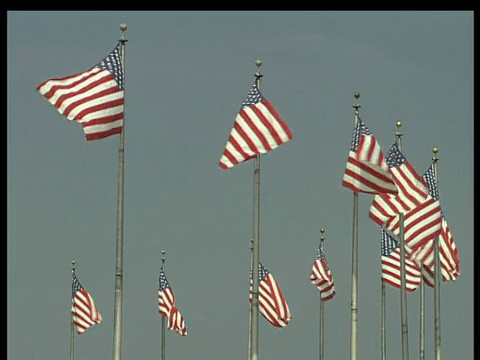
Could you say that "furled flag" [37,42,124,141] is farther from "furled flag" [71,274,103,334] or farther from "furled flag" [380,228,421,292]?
"furled flag" [71,274,103,334]

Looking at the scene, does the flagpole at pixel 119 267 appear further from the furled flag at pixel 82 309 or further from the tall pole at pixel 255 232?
the furled flag at pixel 82 309

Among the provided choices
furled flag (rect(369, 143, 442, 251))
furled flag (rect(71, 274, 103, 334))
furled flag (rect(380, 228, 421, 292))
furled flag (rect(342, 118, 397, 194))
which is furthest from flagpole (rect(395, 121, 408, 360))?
furled flag (rect(71, 274, 103, 334))

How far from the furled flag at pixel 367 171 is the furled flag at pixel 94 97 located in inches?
357

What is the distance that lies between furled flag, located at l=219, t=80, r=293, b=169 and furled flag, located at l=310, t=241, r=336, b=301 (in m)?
29.3

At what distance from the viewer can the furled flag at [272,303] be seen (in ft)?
264

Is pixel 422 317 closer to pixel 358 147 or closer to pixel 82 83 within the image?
pixel 358 147

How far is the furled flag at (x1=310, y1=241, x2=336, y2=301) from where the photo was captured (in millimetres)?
84062

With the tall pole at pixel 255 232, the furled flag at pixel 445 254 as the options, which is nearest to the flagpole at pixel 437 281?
the furled flag at pixel 445 254

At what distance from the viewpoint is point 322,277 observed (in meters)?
84.1

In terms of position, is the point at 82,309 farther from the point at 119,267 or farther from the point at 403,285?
the point at 119,267

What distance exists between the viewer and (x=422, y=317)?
7975cm

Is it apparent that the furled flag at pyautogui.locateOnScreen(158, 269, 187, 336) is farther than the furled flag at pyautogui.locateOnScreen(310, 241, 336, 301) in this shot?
Yes

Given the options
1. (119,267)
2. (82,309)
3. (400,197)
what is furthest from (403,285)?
(82,309)

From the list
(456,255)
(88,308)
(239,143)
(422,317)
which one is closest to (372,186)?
(239,143)
